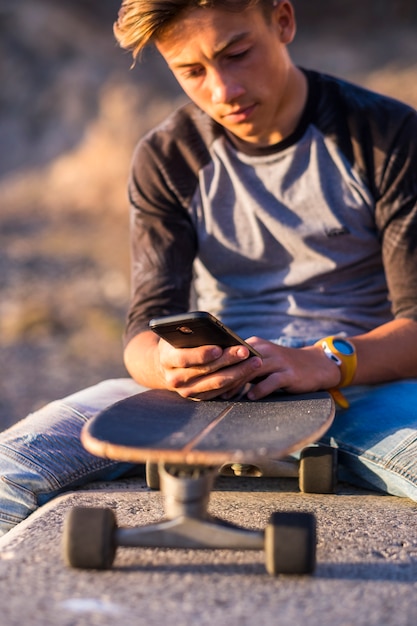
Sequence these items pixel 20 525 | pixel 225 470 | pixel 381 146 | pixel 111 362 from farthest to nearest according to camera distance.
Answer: pixel 111 362, pixel 381 146, pixel 225 470, pixel 20 525

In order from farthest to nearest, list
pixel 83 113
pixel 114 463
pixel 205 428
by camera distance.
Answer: pixel 83 113 → pixel 114 463 → pixel 205 428

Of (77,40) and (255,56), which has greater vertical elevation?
(77,40)

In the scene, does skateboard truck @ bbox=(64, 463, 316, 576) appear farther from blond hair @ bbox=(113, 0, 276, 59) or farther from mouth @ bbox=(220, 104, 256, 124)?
blond hair @ bbox=(113, 0, 276, 59)

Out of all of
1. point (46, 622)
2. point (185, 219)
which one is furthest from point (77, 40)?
point (46, 622)

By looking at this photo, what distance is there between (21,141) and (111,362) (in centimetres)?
988

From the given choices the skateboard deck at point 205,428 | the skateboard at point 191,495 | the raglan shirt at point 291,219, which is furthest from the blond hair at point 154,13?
the skateboard at point 191,495

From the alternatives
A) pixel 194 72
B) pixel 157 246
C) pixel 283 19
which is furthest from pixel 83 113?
pixel 194 72

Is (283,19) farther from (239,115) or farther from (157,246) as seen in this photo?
(157,246)

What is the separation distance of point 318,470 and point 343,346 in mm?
372

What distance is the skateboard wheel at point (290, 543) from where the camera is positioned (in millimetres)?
1978

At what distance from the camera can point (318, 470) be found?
105 inches

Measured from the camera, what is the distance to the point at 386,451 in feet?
8.74

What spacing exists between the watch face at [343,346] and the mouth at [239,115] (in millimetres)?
723

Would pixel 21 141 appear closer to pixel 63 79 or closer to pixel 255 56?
pixel 63 79
